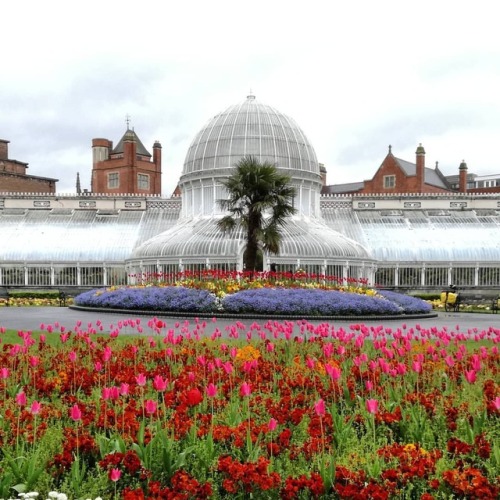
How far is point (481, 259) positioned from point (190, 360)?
1406 inches

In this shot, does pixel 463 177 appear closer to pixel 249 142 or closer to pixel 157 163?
pixel 249 142

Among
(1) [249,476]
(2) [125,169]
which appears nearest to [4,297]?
(1) [249,476]

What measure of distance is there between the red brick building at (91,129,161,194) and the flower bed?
66.2 m

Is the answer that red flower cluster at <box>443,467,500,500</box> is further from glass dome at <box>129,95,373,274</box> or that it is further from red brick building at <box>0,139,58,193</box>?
red brick building at <box>0,139,58,193</box>

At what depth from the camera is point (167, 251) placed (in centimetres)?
3550

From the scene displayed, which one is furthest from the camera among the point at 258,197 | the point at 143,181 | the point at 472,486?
the point at 143,181

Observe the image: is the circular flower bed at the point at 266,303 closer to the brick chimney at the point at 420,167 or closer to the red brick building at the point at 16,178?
the brick chimney at the point at 420,167

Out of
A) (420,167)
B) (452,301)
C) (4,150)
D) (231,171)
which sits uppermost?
(4,150)

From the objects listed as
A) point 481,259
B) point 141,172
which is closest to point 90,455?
point 481,259

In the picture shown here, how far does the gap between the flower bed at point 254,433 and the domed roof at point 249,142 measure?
1237 inches

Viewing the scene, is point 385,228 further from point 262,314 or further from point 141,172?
point 141,172

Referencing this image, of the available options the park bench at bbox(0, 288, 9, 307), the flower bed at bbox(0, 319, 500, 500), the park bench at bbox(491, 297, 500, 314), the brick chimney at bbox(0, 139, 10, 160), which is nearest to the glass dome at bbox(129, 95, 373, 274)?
the park bench at bbox(0, 288, 9, 307)

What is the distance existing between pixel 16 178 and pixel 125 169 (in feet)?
44.9

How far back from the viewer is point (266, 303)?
864 inches
